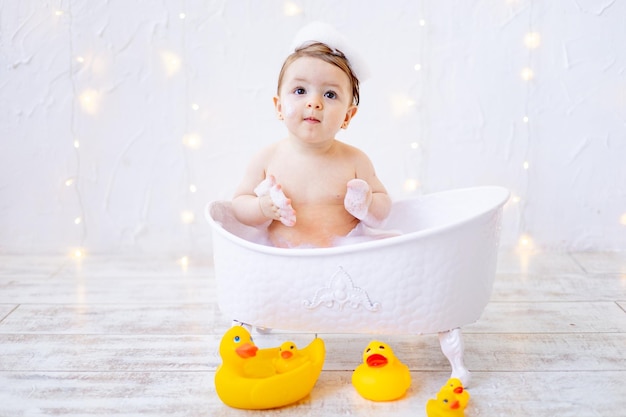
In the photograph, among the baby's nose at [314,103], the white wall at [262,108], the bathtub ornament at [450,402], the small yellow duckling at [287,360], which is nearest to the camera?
the bathtub ornament at [450,402]

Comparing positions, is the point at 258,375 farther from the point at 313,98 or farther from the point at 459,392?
the point at 313,98

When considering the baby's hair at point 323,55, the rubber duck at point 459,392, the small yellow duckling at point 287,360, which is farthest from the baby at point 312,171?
the rubber duck at point 459,392

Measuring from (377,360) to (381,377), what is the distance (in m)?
0.04

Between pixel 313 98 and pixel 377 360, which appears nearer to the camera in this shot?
pixel 377 360

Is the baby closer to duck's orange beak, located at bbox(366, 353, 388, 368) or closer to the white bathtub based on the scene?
the white bathtub

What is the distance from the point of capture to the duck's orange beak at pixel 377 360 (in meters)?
1.33

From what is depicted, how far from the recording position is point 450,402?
47.9 inches

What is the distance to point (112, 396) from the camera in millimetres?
1339

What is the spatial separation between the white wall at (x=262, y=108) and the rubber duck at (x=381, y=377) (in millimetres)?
997

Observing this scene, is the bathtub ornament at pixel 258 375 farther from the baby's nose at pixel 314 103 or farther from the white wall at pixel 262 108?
the white wall at pixel 262 108

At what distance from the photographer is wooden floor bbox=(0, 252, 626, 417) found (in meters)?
1.31

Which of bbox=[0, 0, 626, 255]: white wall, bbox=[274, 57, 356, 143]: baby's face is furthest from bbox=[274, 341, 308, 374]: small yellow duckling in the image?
bbox=[0, 0, 626, 255]: white wall

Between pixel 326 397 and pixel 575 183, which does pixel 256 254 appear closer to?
pixel 326 397

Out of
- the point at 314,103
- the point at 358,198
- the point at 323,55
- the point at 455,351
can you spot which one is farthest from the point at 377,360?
the point at 323,55
